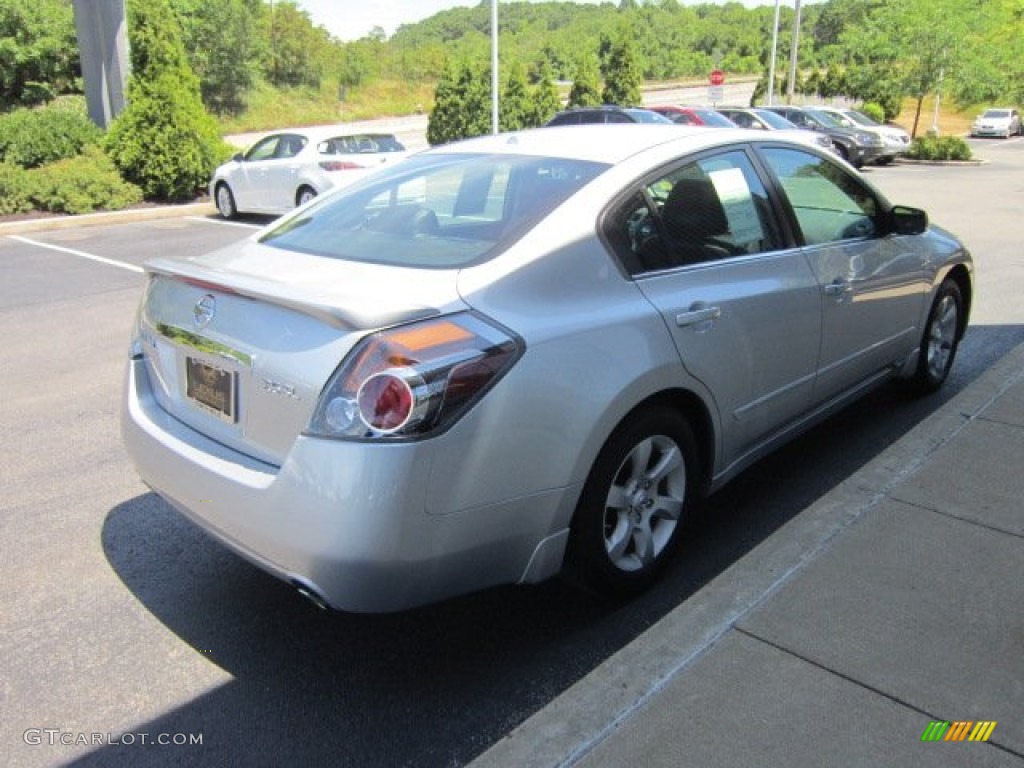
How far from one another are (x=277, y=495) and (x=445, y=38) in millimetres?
106065

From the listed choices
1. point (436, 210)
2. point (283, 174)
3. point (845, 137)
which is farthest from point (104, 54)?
point (845, 137)

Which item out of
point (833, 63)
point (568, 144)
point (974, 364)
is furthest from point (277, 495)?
point (833, 63)

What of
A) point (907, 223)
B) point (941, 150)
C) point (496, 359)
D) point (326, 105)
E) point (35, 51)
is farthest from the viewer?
point (326, 105)

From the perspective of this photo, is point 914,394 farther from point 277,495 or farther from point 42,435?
point 42,435

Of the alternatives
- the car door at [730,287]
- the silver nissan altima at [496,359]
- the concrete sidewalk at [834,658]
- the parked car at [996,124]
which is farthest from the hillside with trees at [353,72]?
the concrete sidewalk at [834,658]

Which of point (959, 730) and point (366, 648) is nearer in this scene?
point (959, 730)

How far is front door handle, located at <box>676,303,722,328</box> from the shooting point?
3037 millimetres

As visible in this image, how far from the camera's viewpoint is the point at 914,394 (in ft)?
17.0

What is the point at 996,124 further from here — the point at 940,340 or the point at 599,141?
the point at 599,141

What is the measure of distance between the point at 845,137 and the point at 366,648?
25.6 meters

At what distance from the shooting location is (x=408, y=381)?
91.1 inches

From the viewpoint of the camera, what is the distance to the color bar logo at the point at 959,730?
2.28 m

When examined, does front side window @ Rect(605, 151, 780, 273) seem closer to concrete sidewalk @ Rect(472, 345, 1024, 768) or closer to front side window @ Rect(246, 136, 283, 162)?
concrete sidewalk @ Rect(472, 345, 1024, 768)

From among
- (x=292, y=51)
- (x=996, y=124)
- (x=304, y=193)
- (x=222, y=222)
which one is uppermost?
(x=292, y=51)
